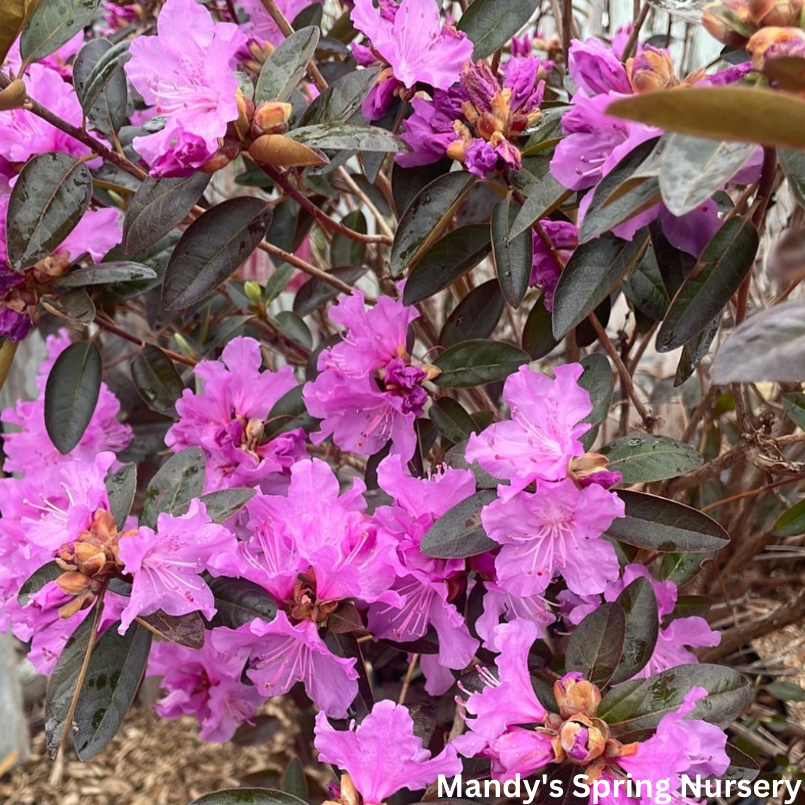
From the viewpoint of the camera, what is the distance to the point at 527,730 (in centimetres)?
80

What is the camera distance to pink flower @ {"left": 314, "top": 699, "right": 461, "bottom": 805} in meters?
0.79

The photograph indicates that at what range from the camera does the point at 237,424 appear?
43.9 inches

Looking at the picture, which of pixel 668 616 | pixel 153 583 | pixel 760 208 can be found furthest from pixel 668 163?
pixel 668 616

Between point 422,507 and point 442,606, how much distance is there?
0.11 metres

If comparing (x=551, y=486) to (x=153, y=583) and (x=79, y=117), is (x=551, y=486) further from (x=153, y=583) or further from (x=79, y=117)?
(x=79, y=117)

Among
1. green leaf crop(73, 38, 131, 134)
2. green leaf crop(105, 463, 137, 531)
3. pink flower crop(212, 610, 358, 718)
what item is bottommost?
pink flower crop(212, 610, 358, 718)

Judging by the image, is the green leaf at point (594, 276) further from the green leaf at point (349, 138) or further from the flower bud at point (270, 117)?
the flower bud at point (270, 117)

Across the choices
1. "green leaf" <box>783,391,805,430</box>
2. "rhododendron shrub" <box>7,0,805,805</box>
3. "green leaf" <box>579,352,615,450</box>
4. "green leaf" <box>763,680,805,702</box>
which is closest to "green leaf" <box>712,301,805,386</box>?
"rhododendron shrub" <box>7,0,805,805</box>

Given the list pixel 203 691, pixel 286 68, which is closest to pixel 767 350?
pixel 286 68

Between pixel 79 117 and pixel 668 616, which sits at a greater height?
pixel 79 117

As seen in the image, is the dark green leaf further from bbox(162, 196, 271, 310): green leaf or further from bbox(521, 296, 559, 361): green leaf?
bbox(521, 296, 559, 361): green leaf

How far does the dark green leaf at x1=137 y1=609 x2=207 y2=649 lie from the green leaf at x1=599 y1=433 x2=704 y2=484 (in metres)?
0.47

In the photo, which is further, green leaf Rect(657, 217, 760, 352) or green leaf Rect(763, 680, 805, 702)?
green leaf Rect(763, 680, 805, 702)

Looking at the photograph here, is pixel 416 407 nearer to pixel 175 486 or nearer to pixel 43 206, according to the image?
pixel 175 486
